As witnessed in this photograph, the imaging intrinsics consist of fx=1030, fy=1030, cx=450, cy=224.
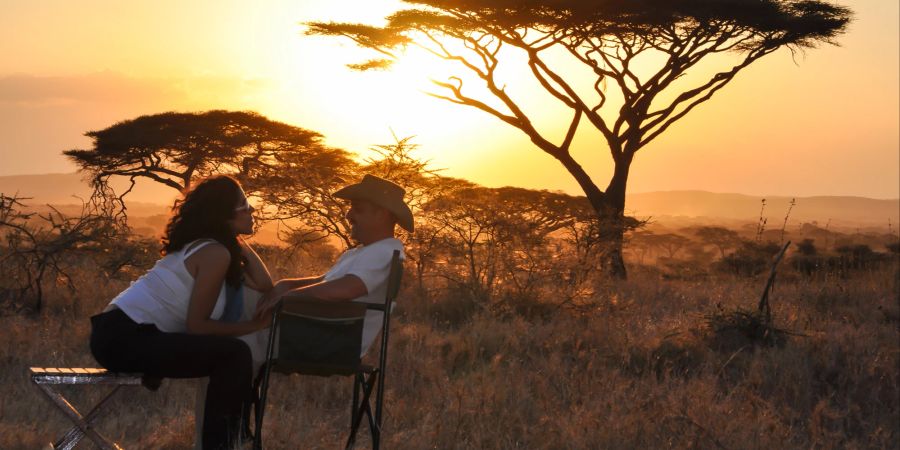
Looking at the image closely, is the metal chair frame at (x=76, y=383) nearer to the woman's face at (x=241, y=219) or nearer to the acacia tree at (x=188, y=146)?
the woman's face at (x=241, y=219)

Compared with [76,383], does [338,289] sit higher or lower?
higher

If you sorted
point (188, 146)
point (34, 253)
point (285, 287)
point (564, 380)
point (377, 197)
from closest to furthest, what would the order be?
1. point (377, 197)
2. point (285, 287)
3. point (564, 380)
4. point (34, 253)
5. point (188, 146)

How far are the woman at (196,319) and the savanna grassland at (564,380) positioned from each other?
0.70 m

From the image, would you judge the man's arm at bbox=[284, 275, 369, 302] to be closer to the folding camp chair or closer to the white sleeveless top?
the folding camp chair

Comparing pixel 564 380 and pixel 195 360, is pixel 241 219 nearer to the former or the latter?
pixel 195 360

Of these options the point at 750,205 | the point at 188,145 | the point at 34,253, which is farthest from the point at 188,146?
the point at 750,205

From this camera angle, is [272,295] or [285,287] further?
[285,287]

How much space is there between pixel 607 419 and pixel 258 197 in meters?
7.02

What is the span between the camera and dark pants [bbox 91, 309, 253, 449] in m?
4.26

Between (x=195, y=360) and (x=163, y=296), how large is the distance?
0.32 m

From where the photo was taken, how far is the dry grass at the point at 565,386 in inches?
204

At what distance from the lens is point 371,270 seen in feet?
14.6

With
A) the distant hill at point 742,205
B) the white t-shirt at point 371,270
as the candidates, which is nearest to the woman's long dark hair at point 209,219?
the white t-shirt at point 371,270

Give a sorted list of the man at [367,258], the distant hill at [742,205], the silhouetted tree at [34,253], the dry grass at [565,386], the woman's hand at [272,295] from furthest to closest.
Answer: the distant hill at [742,205] < the silhouetted tree at [34,253] < the dry grass at [565,386] < the woman's hand at [272,295] < the man at [367,258]
